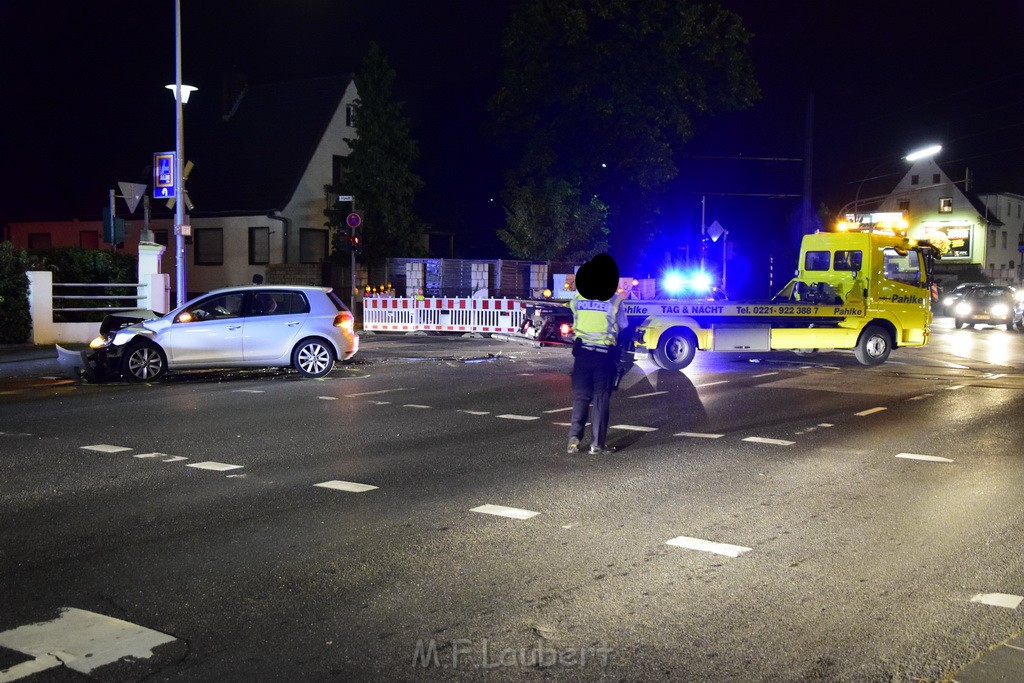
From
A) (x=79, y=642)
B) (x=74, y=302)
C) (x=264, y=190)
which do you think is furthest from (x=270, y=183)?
(x=79, y=642)

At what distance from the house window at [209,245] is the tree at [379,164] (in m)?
6.20

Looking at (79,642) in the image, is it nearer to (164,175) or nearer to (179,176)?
(179,176)

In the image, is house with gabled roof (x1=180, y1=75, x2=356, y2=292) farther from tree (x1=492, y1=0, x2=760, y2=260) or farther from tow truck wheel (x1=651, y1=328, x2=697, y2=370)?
tow truck wheel (x1=651, y1=328, x2=697, y2=370)

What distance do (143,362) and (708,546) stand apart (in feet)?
39.4

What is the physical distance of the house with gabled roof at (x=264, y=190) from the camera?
39.0 meters

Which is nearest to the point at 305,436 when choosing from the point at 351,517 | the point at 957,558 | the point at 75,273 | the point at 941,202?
the point at 351,517

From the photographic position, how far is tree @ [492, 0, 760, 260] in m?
38.0

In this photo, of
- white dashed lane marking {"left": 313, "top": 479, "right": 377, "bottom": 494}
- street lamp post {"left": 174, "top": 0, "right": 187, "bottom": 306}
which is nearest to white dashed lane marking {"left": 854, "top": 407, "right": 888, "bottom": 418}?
white dashed lane marking {"left": 313, "top": 479, "right": 377, "bottom": 494}

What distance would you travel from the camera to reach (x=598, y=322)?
9.56 m

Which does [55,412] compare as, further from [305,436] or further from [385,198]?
[385,198]

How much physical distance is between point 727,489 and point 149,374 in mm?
10996

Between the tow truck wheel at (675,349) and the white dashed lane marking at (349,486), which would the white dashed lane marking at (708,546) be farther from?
the tow truck wheel at (675,349)

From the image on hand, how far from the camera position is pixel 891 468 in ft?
29.3

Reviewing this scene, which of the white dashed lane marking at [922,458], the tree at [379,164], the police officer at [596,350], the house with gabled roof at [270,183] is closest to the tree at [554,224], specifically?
the tree at [379,164]
